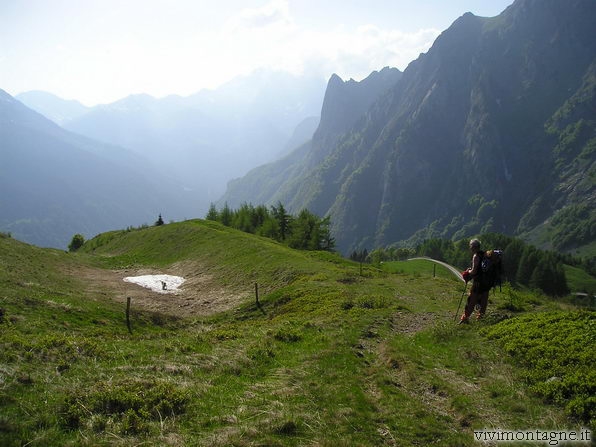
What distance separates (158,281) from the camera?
156 ft

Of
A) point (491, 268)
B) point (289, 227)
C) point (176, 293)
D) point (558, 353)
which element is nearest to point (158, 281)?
point (176, 293)

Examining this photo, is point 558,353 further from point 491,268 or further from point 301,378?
point 301,378

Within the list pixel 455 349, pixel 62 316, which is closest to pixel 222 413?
pixel 455 349

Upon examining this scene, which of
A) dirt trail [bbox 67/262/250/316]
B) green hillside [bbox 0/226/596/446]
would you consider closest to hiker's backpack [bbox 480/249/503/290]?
green hillside [bbox 0/226/596/446]

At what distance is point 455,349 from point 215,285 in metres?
31.6

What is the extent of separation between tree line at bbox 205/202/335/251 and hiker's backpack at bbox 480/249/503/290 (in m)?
75.0

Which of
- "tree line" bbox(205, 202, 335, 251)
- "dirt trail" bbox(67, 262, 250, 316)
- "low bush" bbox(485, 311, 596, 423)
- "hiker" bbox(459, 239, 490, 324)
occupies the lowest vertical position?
"dirt trail" bbox(67, 262, 250, 316)

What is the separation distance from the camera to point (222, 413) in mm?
9750

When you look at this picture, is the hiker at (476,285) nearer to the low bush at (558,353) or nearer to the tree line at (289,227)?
the low bush at (558,353)

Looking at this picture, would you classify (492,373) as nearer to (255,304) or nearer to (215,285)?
(255,304)

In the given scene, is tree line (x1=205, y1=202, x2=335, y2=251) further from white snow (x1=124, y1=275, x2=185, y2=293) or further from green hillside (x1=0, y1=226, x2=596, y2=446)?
green hillside (x1=0, y1=226, x2=596, y2=446)

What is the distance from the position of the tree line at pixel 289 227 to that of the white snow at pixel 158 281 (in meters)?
46.3

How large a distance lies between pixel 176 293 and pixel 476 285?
32.2m

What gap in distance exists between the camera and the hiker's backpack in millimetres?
18516
